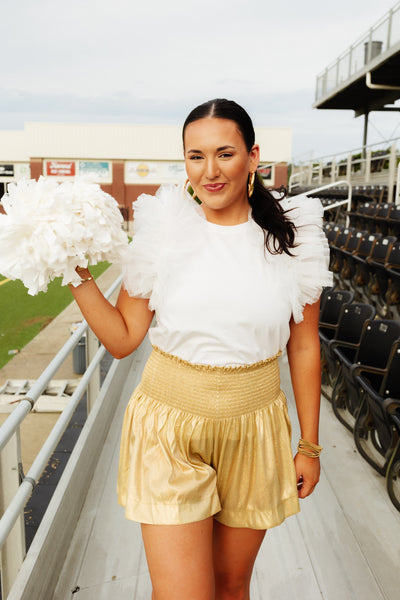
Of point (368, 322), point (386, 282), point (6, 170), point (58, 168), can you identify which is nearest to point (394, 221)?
point (386, 282)

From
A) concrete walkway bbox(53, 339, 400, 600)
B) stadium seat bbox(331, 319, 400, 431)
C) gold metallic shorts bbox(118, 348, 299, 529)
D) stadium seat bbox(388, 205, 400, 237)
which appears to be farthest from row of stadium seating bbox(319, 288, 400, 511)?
stadium seat bbox(388, 205, 400, 237)

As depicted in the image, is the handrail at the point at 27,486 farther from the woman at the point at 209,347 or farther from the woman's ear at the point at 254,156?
the woman's ear at the point at 254,156

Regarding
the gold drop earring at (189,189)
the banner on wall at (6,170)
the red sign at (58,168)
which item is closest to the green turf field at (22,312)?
the gold drop earring at (189,189)

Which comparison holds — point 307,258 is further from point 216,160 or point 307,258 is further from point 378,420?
point 378,420

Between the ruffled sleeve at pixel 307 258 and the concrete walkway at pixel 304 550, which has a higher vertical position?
the ruffled sleeve at pixel 307 258

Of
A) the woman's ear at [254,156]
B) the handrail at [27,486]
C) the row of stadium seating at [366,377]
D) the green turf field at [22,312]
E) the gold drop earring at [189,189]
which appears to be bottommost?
the green turf field at [22,312]

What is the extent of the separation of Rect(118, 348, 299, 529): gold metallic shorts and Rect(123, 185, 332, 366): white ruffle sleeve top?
52 mm

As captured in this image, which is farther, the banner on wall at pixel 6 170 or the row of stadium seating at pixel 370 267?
the banner on wall at pixel 6 170

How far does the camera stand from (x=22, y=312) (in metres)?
9.29

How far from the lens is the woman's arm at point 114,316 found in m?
1.15

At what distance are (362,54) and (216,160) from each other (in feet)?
58.4

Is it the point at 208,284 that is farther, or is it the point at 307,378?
the point at 307,378

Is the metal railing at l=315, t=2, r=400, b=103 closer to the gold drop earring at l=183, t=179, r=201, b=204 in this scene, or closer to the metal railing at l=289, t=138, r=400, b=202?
the metal railing at l=289, t=138, r=400, b=202

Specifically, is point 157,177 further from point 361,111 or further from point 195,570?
point 195,570
